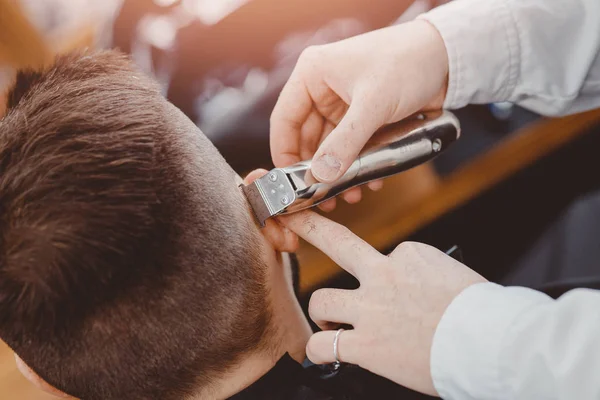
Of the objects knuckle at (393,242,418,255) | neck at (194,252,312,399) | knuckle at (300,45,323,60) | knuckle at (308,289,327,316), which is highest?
knuckle at (300,45,323,60)

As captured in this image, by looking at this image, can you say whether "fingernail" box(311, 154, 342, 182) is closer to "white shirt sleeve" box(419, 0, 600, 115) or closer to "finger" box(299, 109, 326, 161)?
"finger" box(299, 109, 326, 161)

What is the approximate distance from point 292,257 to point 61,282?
591 mm

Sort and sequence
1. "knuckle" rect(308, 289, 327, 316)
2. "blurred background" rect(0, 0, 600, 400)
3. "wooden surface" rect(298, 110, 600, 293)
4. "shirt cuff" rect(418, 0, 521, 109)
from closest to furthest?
1. "knuckle" rect(308, 289, 327, 316)
2. "shirt cuff" rect(418, 0, 521, 109)
3. "blurred background" rect(0, 0, 600, 400)
4. "wooden surface" rect(298, 110, 600, 293)

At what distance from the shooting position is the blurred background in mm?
1422

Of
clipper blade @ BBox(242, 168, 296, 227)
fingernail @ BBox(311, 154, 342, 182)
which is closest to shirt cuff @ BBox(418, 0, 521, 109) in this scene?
fingernail @ BBox(311, 154, 342, 182)

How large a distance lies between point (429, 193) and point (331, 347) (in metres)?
1.18

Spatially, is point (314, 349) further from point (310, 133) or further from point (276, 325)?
point (310, 133)

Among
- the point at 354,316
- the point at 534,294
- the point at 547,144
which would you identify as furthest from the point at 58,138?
the point at 547,144

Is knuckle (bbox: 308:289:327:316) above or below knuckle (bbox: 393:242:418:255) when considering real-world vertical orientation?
below

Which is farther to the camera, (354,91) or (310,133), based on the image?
(310,133)

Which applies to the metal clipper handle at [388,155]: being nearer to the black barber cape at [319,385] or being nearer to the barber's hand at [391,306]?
the barber's hand at [391,306]

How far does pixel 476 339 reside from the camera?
0.77 metres

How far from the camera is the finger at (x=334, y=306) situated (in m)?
0.90

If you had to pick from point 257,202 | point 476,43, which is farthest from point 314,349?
point 476,43
